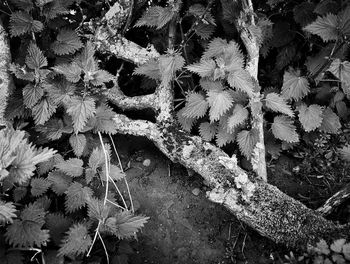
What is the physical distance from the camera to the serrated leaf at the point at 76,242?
2773 millimetres

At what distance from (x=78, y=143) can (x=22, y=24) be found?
1295 millimetres

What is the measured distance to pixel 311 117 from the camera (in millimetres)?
3594

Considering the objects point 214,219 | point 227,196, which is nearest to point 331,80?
point 227,196

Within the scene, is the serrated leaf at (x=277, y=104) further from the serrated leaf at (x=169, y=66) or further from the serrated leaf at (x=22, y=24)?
the serrated leaf at (x=22, y=24)

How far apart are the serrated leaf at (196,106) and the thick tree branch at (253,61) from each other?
499mm

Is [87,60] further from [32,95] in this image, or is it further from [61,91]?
[32,95]

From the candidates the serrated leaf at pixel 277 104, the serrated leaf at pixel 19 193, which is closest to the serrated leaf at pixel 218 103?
the serrated leaf at pixel 277 104

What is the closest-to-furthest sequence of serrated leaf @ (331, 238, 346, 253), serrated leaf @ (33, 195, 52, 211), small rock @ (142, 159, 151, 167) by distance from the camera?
serrated leaf @ (331, 238, 346, 253)
serrated leaf @ (33, 195, 52, 211)
small rock @ (142, 159, 151, 167)

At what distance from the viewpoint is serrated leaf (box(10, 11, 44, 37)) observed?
3361mm

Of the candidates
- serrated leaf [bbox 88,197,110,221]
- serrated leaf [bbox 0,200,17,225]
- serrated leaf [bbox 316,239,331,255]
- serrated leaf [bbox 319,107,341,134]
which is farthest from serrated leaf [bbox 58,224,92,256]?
serrated leaf [bbox 319,107,341,134]

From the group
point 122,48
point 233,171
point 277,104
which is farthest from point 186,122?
point 122,48

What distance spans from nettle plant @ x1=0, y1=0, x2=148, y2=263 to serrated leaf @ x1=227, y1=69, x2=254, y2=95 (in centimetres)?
123

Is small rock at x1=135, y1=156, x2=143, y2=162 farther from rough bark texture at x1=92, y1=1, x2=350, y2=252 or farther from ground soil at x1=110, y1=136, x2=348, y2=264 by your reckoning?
rough bark texture at x1=92, y1=1, x2=350, y2=252

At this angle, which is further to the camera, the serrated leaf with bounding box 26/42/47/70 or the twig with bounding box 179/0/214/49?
the twig with bounding box 179/0/214/49
